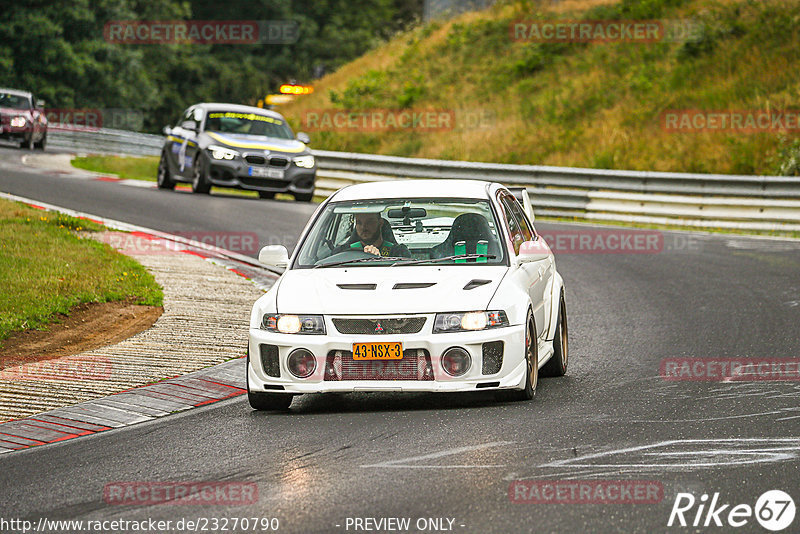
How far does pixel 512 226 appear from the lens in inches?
372

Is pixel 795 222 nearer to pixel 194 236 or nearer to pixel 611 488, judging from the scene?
pixel 194 236

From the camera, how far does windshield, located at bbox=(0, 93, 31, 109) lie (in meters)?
35.9

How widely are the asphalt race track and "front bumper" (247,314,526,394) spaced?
0.20 m

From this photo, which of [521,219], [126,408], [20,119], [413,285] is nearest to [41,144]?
[20,119]

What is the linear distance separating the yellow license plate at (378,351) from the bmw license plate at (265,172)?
1578 centimetres

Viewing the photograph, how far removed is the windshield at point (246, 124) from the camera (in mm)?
24312

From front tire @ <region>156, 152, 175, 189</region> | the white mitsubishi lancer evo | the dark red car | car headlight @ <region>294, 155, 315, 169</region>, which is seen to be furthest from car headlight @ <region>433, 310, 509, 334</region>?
the dark red car

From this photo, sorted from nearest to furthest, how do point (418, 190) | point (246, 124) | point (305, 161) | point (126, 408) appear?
1. point (126, 408)
2. point (418, 190)
3. point (305, 161)
4. point (246, 124)

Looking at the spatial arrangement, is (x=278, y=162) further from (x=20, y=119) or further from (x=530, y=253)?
(x=530, y=253)

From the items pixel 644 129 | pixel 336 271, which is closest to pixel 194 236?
pixel 336 271

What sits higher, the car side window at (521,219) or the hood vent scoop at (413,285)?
the car side window at (521,219)

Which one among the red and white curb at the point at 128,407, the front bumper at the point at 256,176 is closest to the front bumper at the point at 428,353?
the red and white curb at the point at 128,407

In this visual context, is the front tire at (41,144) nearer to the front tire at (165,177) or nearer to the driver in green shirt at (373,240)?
the front tire at (165,177)

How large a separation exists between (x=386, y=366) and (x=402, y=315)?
34 cm
